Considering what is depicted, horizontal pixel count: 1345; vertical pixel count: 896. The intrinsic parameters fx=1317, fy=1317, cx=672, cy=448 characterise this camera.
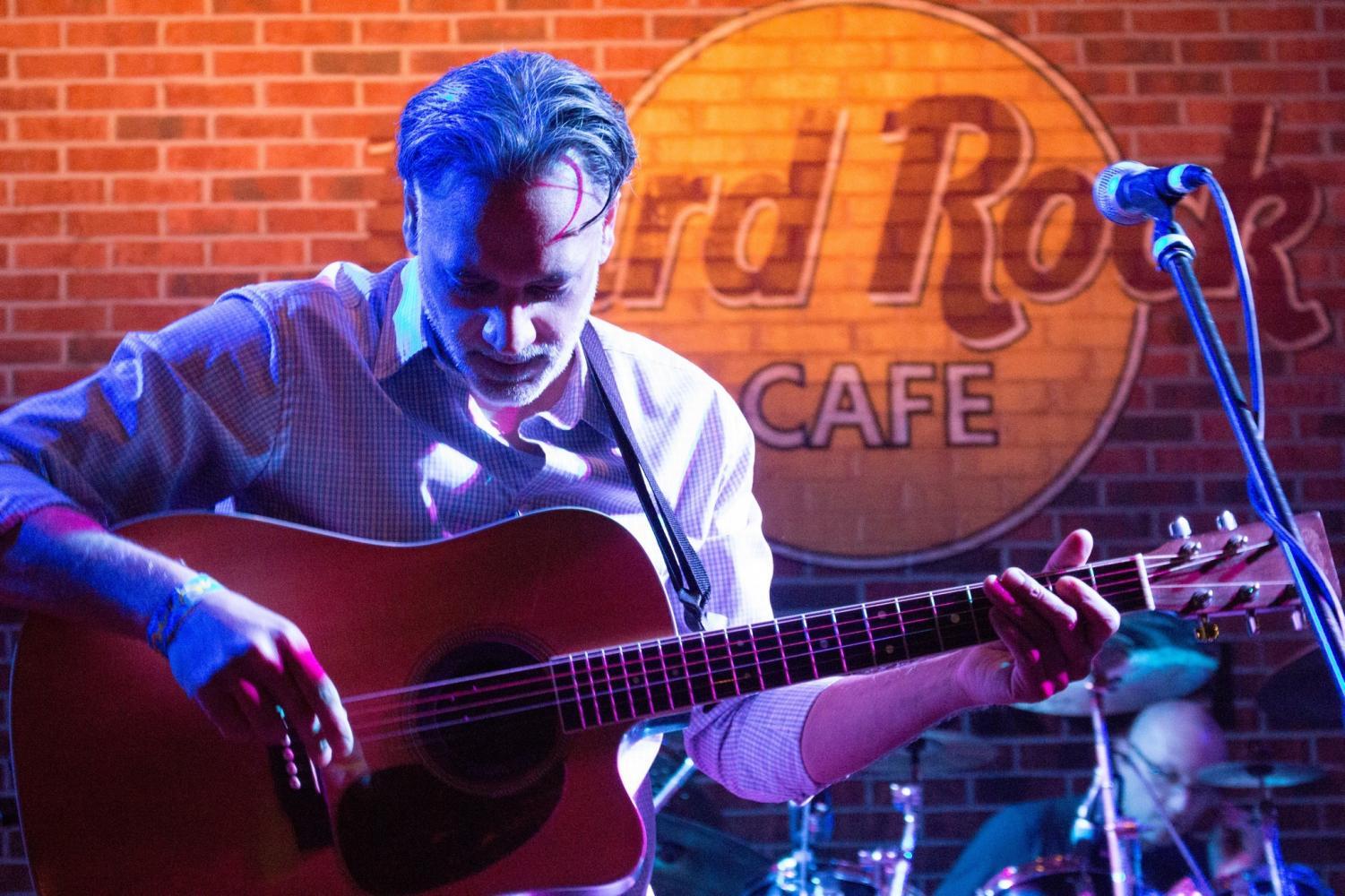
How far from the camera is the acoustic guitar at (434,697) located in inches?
71.4

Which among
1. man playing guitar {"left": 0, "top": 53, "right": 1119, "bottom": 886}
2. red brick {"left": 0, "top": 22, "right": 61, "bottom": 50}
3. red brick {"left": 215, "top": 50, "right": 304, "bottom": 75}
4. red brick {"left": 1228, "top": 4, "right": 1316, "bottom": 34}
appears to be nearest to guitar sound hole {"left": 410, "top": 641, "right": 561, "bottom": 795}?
man playing guitar {"left": 0, "top": 53, "right": 1119, "bottom": 886}

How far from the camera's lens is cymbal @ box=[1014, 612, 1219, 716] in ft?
12.6

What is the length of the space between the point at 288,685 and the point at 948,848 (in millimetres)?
3128

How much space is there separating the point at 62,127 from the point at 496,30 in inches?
58.9

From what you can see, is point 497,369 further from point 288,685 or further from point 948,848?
point 948,848

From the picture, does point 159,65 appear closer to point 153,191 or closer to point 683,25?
point 153,191

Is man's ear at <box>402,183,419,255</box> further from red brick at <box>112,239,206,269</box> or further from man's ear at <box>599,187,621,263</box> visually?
red brick at <box>112,239,206,269</box>

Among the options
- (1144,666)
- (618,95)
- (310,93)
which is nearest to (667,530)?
(1144,666)

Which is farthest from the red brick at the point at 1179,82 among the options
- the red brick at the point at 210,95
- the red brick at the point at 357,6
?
the red brick at the point at 210,95

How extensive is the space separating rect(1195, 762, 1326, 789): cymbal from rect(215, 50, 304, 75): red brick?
3.75 m

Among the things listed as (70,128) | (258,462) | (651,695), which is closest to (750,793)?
(651,695)

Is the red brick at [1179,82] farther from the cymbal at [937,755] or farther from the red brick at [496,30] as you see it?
the cymbal at [937,755]

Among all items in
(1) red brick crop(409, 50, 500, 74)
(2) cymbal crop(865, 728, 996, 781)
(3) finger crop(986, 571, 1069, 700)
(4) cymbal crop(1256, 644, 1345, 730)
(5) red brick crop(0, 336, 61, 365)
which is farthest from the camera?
(1) red brick crop(409, 50, 500, 74)

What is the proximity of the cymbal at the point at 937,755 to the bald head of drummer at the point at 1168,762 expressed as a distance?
512mm
